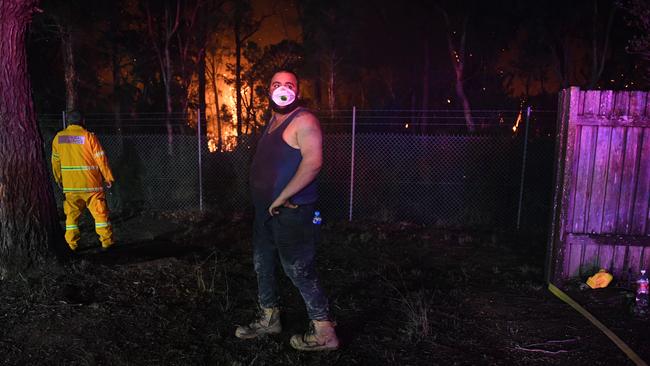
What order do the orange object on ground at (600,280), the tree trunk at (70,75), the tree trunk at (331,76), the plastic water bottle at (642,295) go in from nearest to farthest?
the plastic water bottle at (642,295) < the orange object on ground at (600,280) < the tree trunk at (70,75) < the tree trunk at (331,76)

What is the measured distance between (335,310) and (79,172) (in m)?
3.72

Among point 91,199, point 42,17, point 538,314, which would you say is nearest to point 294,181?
point 538,314

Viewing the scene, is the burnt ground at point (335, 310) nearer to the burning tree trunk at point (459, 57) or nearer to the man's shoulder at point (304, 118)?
the man's shoulder at point (304, 118)

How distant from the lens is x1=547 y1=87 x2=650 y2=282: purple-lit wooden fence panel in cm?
461

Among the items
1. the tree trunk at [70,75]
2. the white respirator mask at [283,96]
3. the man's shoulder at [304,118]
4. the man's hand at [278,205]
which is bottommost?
the man's hand at [278,205]

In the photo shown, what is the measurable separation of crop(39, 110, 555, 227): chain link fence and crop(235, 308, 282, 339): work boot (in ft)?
16.7

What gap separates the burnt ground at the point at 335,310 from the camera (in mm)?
3436

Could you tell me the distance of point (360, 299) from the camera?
463 centimetres

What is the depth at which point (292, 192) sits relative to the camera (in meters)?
3.17

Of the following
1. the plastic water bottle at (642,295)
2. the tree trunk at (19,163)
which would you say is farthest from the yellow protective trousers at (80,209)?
the plastic water bottle at (642,295)

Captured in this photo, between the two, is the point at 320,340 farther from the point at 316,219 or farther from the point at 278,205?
the point at 278,205

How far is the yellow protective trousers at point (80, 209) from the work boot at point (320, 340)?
3.79m

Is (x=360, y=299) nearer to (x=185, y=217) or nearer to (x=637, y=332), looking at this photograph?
(x=637, y=332)

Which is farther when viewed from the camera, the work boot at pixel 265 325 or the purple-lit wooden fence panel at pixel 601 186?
the purple-lit wooden fence panel at pixel 601 186
